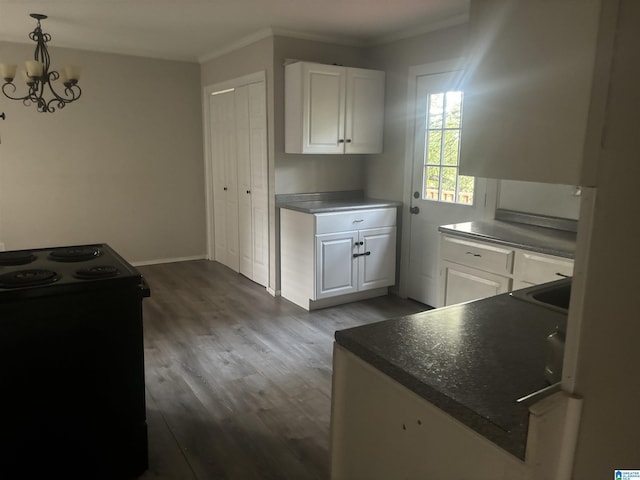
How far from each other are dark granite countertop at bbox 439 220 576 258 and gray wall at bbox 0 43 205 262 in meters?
3.57

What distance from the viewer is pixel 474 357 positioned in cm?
126

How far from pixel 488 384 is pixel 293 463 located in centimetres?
137

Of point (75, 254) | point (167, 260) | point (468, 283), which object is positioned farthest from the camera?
point (167, 260)

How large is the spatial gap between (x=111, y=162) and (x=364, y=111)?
289 cm

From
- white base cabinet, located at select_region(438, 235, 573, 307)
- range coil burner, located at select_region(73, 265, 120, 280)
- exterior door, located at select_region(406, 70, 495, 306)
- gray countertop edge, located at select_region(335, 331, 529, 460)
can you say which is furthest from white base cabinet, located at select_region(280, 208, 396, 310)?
gray countertop edge, located at select_region(335, 331, 529, 460)

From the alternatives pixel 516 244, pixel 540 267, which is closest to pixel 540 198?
pixel 516 244

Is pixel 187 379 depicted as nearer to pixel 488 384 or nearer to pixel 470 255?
pixel 470 255

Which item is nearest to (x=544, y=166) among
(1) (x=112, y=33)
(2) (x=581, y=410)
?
(2) (x=581, y=410)

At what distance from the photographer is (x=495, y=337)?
1396mm

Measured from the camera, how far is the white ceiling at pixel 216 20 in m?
3.49

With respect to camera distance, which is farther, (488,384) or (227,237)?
(227,237)

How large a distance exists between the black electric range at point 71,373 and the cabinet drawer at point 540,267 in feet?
7.00

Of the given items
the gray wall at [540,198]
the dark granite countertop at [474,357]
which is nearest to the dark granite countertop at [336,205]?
the gray wall at [540,198]

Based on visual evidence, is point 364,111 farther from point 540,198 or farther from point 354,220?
point 540,198
